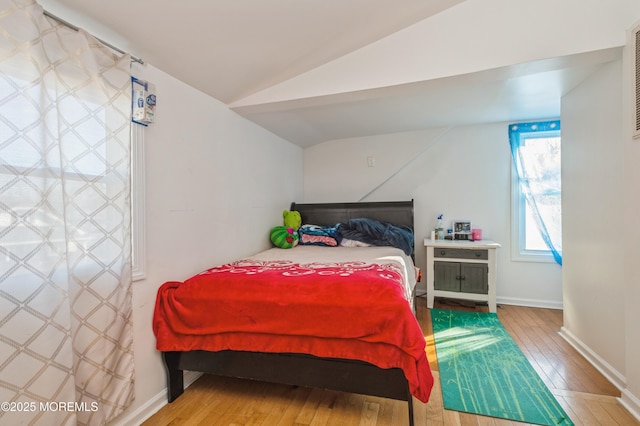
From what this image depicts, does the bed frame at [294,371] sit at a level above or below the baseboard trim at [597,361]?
above

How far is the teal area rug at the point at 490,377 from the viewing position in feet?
5.41

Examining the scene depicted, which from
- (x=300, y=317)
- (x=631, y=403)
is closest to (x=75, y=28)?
(x=300, y=317)

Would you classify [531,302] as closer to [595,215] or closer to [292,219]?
[595,215]

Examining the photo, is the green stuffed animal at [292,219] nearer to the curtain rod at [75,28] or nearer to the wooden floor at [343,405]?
the wooden floor at [343,405]

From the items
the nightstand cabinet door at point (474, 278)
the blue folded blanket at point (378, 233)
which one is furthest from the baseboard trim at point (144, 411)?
the nightstand cabinet door at point (474, 278)

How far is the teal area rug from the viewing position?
64.9 inches

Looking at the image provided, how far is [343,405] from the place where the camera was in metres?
1.73

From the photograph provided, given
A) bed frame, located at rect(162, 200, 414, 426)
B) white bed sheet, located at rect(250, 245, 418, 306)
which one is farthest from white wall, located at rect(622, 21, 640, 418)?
bed frame, located at rect(162, 200, 414, 426)

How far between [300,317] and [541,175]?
335 centimetres

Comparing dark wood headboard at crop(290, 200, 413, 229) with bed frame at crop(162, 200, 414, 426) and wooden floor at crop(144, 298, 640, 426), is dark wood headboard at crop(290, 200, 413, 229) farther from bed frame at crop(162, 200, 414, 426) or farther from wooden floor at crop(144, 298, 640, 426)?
bed frame at crop(162, 200, 414, 426)

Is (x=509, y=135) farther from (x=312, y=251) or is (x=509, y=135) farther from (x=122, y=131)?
(x=122, y=131)

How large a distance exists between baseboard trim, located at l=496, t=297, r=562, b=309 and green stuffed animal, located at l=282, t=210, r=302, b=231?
2607mm

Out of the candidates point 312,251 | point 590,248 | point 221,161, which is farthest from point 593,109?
point 221,161

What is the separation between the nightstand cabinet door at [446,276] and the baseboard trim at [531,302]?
0.72 metres
